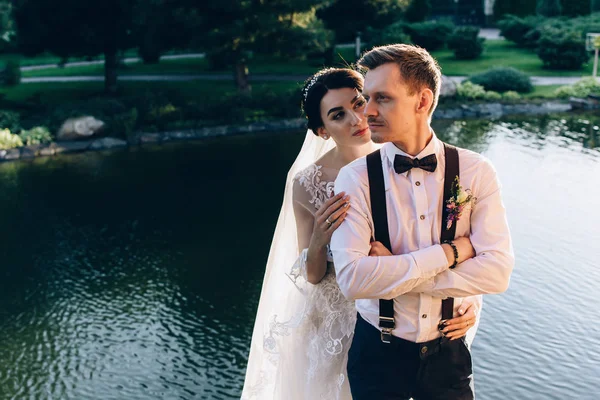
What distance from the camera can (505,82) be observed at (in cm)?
1923

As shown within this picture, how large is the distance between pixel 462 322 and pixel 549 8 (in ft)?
99.7

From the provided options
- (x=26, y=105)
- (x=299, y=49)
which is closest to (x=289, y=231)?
(x=299, y=49)

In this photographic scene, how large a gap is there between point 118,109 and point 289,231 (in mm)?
13536

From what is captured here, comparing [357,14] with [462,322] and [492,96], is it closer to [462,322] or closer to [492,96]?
[492,96]

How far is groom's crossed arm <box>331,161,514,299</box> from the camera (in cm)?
257

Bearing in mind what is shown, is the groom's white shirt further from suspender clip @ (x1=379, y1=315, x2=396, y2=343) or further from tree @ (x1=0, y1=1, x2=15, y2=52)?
tree @ (x1=0, y1=1, x2=15, y2=52)

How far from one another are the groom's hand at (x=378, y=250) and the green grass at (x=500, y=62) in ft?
65.8

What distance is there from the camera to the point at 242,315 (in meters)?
7.17

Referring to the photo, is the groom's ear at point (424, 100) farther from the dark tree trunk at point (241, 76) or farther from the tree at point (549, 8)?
the tree at point (549, 8)

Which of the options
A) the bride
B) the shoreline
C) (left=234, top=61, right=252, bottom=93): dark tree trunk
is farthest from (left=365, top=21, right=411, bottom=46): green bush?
the bride

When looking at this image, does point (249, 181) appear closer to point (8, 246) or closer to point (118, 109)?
point (8, 246)

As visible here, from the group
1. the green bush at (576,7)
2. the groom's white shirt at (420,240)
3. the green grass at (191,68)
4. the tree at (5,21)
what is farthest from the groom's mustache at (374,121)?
the green bush at (576,7)

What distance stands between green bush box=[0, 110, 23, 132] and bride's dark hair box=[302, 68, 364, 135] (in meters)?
13.5

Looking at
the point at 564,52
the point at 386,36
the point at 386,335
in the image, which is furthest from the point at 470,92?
the point at 386,335
